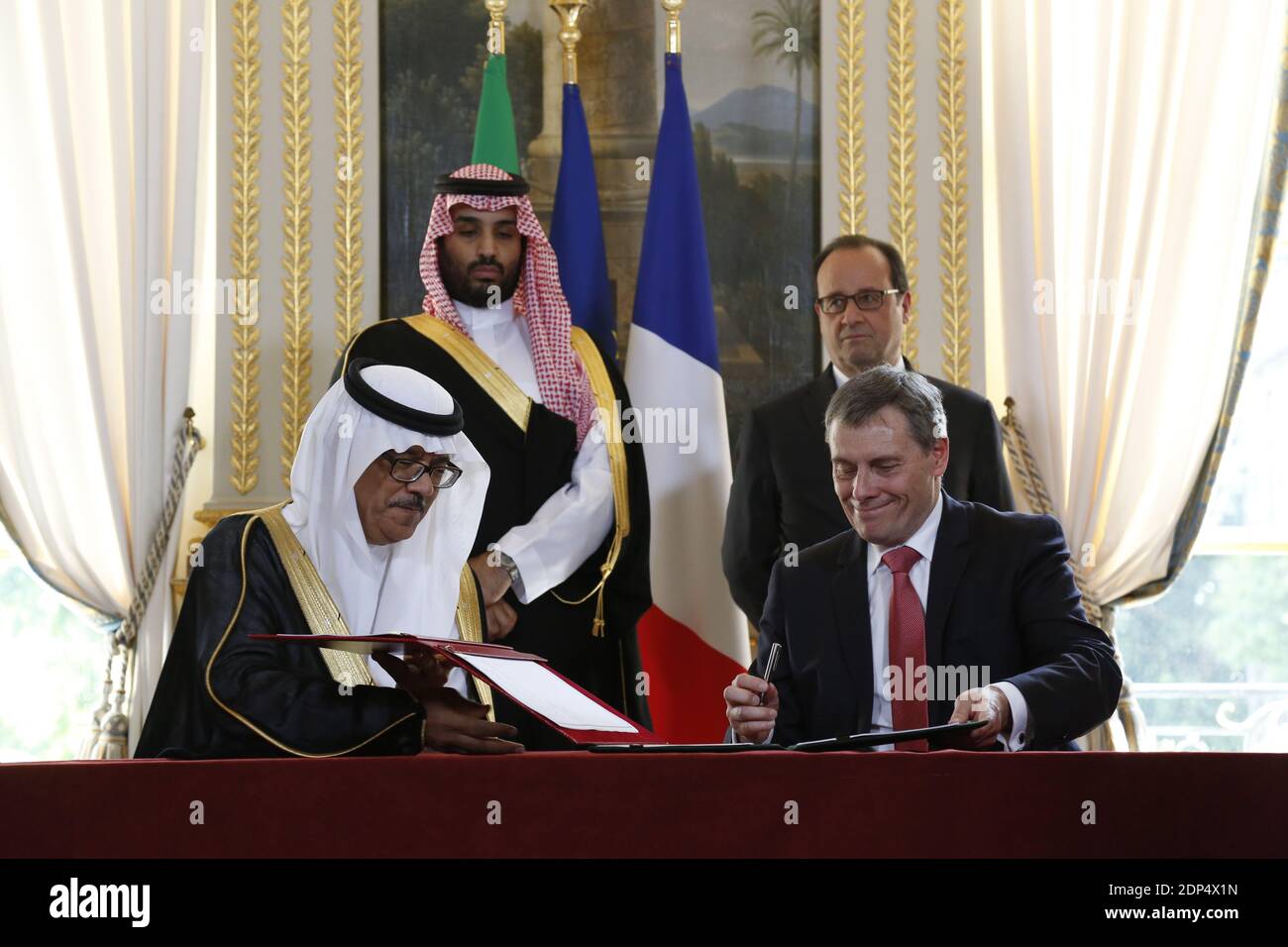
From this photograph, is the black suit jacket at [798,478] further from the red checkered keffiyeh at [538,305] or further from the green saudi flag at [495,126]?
the green saudi flag at [495,126]

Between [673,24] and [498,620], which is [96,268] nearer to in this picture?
[673,24]

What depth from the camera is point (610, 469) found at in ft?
14.0

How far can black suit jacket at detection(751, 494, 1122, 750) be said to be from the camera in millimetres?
2779

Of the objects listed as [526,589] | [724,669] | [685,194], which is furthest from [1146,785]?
[685,194]

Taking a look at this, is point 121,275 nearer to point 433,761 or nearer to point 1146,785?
point 433,761

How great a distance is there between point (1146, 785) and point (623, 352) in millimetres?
3763

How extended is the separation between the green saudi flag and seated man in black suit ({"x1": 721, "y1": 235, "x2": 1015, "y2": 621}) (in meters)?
1.31

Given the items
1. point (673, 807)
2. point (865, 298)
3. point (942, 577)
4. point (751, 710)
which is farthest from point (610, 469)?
point (673, 807)

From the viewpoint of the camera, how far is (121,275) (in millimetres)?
5246

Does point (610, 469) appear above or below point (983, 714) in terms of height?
above

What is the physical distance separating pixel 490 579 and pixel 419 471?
1.08 metres

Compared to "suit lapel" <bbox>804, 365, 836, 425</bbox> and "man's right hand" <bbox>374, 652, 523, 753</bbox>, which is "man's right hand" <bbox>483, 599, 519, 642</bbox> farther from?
"man's right hand" <bbox>374, 652, 523, 753</bbox>

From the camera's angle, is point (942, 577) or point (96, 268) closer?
point (942, 577)

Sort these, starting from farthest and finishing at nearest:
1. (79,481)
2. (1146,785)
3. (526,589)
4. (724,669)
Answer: (79,481)
(724,669)
(526,589)
(1146,785)
